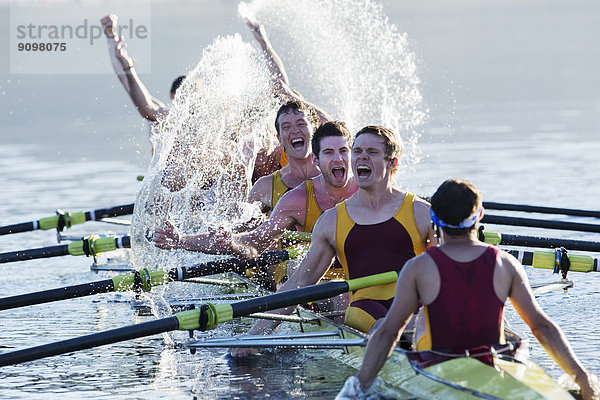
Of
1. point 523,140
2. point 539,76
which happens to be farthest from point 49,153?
point 539,76

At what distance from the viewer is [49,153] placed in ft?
71.6

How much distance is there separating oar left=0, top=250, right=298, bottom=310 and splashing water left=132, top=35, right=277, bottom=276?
108 cm

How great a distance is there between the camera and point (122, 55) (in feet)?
29.9

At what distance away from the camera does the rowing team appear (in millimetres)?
4059

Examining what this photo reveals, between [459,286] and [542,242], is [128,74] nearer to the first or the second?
[542,242]

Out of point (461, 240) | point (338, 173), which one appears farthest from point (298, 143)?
point (461, 240)

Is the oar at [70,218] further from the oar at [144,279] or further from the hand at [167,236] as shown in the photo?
the hand at [167,236]

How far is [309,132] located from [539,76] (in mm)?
51148

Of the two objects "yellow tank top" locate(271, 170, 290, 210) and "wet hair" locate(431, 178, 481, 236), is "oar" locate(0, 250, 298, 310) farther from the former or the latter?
"wet hair" locate(431, 178, 481, 236)

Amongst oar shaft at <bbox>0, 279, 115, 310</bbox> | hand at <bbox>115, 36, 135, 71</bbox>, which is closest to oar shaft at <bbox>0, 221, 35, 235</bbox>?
hand at <bbox>115, 36, 135, 71</bbox>

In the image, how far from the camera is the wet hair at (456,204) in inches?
160

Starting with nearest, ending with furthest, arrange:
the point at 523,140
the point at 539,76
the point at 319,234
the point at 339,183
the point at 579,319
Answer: the point at 319,234 → the point at 339,183 → the point at 579,319 → the point at 523,140 → the point at 539,76

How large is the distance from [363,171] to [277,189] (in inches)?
77.9

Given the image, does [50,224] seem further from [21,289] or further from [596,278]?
[596,278]
